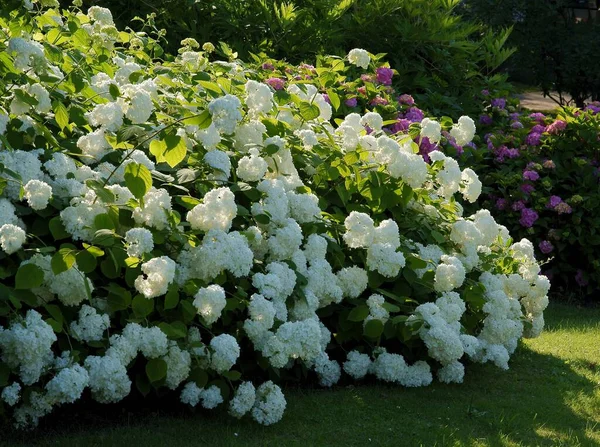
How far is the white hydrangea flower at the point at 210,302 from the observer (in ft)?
13.2

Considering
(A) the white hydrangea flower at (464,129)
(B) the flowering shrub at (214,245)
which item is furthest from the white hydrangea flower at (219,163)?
(A) the white hydrangea flower at (464,129)

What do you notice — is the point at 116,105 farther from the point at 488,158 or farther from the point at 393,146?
the point at 488,158

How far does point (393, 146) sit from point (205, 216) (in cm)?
144

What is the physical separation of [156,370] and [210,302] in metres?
0.36

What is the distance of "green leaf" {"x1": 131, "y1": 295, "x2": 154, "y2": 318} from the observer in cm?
398

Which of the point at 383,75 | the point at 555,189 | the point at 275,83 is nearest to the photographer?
the point at 275,83

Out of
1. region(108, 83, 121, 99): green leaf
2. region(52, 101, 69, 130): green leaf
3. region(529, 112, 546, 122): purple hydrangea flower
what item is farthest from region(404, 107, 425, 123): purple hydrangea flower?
region(52, 101, 69, 130): green leaf

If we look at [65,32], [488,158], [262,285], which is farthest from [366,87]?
[262,285]

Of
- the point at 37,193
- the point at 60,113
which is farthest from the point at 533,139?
the point at 37,193

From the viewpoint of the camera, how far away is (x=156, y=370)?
398 cm

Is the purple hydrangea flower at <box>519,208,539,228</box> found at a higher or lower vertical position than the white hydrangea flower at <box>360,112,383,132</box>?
lower

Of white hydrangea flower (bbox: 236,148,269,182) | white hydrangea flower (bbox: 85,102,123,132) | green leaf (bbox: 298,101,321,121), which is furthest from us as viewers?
green leaf (bbox: 298,101,321,121)

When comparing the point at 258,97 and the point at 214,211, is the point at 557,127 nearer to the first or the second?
the point at 258,97

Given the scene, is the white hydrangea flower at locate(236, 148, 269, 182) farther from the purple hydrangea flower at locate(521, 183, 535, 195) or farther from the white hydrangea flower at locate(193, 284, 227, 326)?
the purple hydrangea flower at locate(521, 183, 535, 195)
